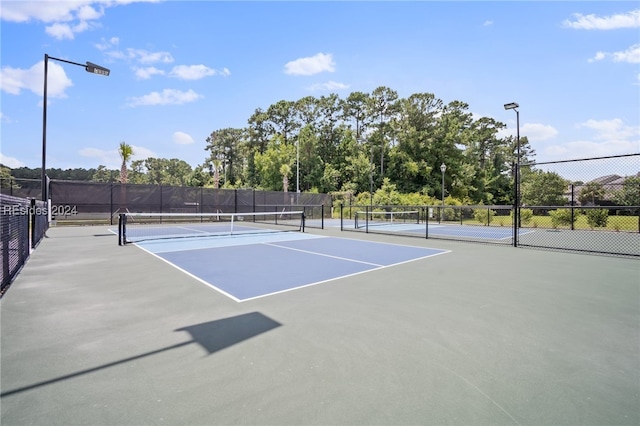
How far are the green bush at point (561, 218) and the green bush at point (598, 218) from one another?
65 cm

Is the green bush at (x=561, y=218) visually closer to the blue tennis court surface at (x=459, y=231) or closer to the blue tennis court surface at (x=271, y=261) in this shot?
the blue tennis court surface at (x=459, y=231)

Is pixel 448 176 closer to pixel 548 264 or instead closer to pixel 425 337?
pixel 548 264

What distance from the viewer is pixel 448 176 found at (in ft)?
130

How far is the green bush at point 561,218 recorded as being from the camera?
56.7 ft

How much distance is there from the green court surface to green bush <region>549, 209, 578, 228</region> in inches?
569

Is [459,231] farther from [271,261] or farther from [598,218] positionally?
[271,261]

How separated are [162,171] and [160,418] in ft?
291

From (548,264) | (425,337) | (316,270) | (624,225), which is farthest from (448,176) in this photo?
(425,337)

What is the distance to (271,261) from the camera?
7320 millimetres

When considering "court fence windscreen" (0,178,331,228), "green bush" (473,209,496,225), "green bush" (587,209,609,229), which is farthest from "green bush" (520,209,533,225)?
"court fence windscreen" (0,178,331,228)

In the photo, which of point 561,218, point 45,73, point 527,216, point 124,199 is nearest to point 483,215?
point 527,216

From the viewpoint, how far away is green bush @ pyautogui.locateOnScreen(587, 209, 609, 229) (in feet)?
53.4

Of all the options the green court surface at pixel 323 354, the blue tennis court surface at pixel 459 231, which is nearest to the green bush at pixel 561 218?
the blue tennis court surface at pixel 459 231

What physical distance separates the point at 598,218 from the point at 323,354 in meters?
19.6
